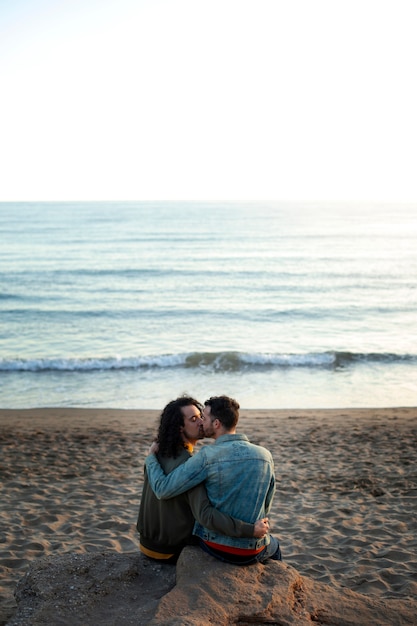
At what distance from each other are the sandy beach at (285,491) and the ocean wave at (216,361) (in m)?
5.40

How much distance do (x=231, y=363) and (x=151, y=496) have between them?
1342 cm

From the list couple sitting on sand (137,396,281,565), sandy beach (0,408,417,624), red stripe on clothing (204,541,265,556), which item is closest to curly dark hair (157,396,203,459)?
couple sitting on sand (137,396,281,565)

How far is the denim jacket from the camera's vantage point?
147 inches

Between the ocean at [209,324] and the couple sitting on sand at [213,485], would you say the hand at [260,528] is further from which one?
the ocean at [209,324]

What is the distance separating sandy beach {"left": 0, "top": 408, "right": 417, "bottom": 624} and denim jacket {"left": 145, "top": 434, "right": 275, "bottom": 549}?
162 centimetres

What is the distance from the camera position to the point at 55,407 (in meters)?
12.8

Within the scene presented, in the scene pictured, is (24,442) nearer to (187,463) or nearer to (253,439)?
(253,439)

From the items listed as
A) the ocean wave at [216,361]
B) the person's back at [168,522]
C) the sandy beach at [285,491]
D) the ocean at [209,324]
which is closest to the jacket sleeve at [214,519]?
the person's back at [168,522]

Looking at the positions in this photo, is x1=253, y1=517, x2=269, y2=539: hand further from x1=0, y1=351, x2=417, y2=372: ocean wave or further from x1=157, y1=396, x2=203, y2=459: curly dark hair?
x1=0, y1=351, x2=417, y2=372: ocean wave

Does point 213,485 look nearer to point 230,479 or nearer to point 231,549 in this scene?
point 230,479

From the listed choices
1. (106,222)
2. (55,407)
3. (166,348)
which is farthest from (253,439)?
(106,222)

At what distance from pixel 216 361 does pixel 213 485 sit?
1394cm

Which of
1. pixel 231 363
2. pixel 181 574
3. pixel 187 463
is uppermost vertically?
pixel 187 463

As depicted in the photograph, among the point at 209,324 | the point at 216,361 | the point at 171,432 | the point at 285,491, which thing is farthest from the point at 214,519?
the point at 209,324
